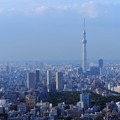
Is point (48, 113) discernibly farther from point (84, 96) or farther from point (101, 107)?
point (84, 96)

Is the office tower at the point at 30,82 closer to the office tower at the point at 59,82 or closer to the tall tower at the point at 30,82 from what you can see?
the tall tower at the point at 30,82

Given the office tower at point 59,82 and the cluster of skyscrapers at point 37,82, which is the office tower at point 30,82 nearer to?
the cluster of skyscrapers at point 37,82

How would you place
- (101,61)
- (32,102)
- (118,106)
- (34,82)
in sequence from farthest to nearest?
(101,61)
(34,82)
(32,102)
(118,106)

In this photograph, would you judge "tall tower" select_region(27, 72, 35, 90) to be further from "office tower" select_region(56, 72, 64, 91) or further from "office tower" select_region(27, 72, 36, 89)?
"office tower" select_region(56, 72, 64, 91)

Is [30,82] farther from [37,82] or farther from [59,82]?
[59,82]

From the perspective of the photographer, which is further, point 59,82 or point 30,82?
point 59,82

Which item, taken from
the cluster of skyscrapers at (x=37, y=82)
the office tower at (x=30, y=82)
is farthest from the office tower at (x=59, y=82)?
the office tower at (x=30, y=82)

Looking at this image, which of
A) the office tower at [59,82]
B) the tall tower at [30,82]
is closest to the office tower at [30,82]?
the tall tower at [30,82]

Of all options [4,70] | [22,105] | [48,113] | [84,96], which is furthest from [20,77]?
[48,113]

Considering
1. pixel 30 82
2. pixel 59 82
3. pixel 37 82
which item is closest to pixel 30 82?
pixel 30 82

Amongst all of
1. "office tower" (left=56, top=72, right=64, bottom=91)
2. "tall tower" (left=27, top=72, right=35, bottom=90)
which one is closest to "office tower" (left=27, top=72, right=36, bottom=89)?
"tall tower" (left=27, top=72, right=35, bottom=90)

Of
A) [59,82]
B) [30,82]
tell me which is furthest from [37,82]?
[59,82]
